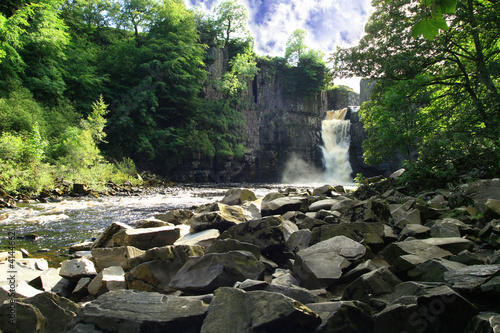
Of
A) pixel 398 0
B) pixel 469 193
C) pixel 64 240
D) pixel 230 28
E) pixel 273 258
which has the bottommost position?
pixel 64 240

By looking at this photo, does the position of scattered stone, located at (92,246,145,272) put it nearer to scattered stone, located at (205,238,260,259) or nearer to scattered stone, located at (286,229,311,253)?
scattered stone, located at (205,238,260,259)

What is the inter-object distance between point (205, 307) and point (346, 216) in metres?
2.90

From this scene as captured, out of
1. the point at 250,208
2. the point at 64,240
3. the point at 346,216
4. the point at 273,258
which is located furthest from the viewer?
the point at 250,208

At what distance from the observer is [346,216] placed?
167 inches

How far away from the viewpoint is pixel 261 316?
5.76 ft

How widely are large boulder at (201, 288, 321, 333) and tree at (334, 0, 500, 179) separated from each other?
20.7 ft


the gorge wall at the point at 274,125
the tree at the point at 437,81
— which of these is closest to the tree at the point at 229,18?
the gorge wall at the point at 274,125

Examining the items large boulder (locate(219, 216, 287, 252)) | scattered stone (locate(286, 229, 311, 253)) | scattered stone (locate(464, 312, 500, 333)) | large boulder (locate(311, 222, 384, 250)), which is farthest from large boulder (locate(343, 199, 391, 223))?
scattered stone (locate(464, 312, 500, 333))

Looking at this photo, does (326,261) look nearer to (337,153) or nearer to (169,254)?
(169,254)

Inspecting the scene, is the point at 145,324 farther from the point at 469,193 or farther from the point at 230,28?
the point at 230,28

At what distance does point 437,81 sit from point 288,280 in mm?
8938

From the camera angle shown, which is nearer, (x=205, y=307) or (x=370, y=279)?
(x=205, y=307)

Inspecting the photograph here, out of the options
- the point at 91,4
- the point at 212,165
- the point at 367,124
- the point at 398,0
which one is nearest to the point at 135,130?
the point at 212,165

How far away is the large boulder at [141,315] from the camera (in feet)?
6.16
